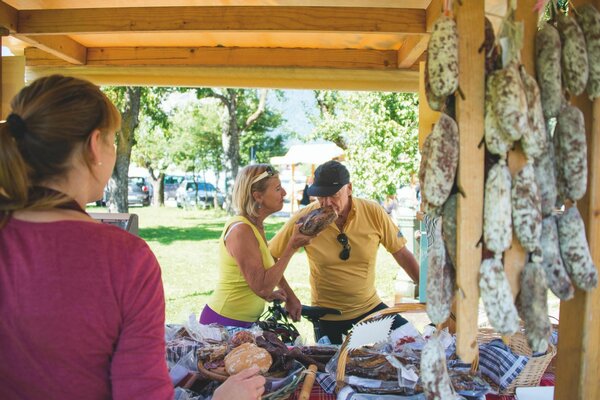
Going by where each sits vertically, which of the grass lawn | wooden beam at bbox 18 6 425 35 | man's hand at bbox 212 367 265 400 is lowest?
the grass lawn

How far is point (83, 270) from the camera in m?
1.10

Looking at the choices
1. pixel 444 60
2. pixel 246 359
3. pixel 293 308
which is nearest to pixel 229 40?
pixel 293 308

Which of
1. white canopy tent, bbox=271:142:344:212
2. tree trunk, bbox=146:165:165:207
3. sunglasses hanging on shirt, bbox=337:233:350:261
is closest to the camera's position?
sunglasses hanging on shirt, bbox=337:233:350:261

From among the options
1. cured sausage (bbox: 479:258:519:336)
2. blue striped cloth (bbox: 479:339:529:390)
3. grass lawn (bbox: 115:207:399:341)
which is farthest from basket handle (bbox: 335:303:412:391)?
grass lawn (bbox: 115:207:399:341)

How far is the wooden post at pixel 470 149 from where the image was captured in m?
1.21

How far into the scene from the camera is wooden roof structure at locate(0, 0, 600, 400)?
122cm

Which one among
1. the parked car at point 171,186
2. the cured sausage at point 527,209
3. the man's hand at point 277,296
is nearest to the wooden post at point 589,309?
the cured sausage at point 527,209

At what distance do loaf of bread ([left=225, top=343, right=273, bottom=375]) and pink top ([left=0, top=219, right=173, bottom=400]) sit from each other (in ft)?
2.55

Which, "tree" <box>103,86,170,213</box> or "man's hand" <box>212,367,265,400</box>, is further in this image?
"tree" <box>103,86,170,213</box>

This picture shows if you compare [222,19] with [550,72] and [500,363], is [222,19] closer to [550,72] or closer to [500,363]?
[550,72]

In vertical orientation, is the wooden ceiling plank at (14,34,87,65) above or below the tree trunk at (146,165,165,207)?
above

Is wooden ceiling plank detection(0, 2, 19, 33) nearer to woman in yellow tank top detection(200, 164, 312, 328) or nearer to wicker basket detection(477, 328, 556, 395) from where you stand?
woman in yellow tank top detection(200, 164, 312, 328)

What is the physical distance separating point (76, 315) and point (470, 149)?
100 cm

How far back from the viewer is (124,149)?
10406mm
